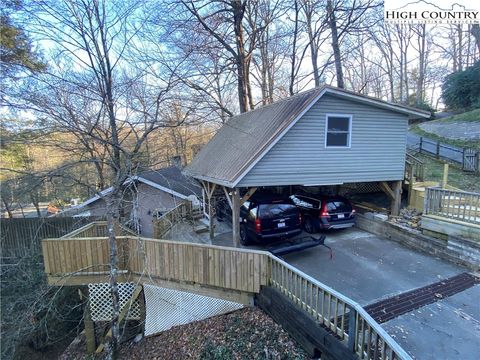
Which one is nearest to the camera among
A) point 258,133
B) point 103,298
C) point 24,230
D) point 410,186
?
Answer: point 103,298

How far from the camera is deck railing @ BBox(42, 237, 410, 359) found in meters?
5.67

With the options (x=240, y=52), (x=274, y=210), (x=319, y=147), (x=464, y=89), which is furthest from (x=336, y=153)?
(x=464, y=89)

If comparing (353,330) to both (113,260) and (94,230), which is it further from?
(94,230)

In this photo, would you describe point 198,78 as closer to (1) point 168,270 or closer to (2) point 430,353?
(1) point 168,270

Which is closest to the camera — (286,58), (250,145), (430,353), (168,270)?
(430,353)

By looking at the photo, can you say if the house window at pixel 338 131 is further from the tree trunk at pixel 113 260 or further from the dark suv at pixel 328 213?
the tree trunk at pixel 113 260

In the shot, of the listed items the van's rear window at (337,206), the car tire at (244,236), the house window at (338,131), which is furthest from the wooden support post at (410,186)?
the car tire at (244,236)

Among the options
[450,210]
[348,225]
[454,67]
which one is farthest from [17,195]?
[454,67]

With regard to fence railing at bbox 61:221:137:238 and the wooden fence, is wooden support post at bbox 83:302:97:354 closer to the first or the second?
fence railing at bbox 61:221:137:238

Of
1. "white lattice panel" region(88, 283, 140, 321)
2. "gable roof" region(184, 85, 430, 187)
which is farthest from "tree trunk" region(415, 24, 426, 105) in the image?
"white lattice panel" region(88, 283, 140, 321)

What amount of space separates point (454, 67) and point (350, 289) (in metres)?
36.2

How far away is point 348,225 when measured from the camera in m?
10.4

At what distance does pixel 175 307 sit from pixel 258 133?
618cm

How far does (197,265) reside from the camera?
7.38 meters
